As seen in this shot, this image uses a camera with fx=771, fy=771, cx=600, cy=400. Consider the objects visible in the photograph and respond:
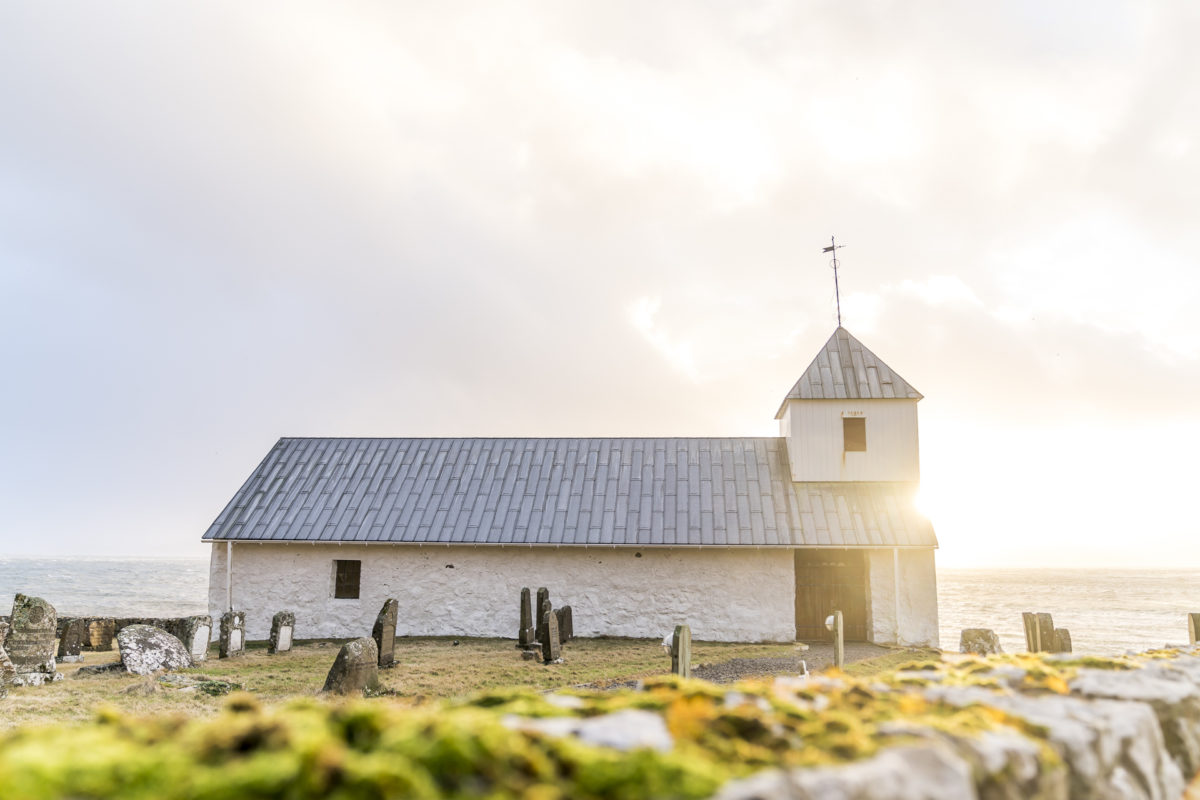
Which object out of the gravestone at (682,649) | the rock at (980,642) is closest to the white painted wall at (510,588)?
the rock at (980,642)

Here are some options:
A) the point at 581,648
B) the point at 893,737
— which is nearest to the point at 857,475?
the point at 581,648

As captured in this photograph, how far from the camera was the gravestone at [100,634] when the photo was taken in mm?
17094

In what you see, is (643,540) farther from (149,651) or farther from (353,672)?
(149,651)

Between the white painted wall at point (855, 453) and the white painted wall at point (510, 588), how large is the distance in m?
2.72

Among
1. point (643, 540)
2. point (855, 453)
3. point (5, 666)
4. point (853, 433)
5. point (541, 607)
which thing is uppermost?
point (853, 433)

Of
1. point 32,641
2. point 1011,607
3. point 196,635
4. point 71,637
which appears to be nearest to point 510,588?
point 196,635

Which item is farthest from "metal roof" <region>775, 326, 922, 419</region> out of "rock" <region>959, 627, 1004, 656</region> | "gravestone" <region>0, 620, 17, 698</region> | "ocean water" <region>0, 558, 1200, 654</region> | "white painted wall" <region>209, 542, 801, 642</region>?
"gravestone" <region>0, 620, 17, 698</region>

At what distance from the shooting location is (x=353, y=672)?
10.7m

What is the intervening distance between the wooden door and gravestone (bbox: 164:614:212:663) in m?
12.4

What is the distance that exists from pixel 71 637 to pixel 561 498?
36.2 feet

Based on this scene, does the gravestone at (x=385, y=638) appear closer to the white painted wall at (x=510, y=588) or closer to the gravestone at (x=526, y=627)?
the gravestone at (x=526, y=627)

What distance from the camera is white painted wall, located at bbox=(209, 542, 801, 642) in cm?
1705

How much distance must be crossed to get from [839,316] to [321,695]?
607 inches

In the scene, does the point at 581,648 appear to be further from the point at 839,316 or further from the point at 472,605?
the point at 839,316
